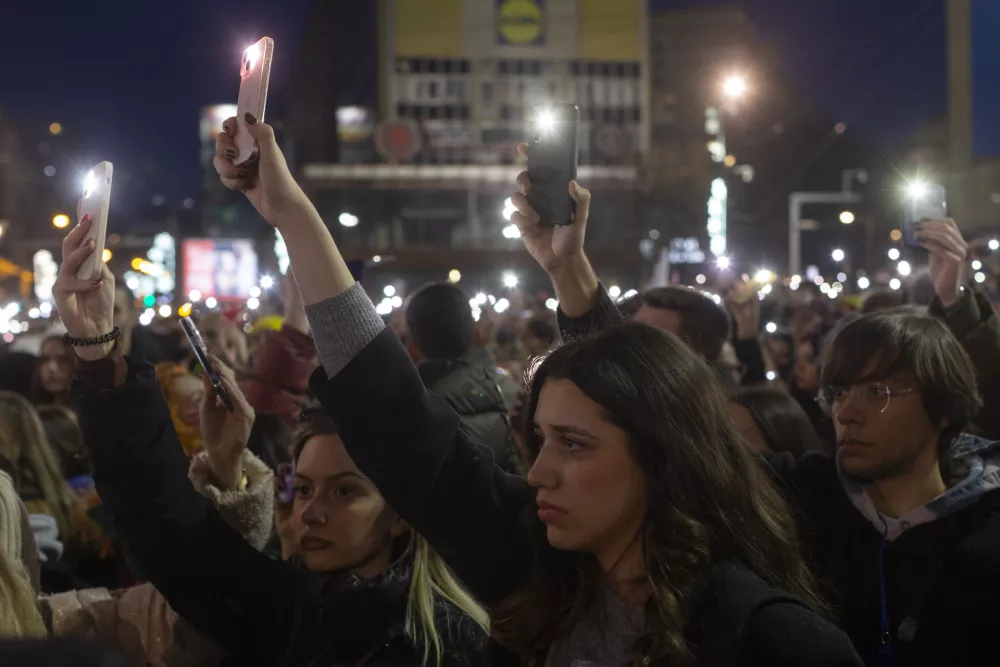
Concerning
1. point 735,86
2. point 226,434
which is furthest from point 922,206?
point 735,86

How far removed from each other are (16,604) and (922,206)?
4524 millimetres

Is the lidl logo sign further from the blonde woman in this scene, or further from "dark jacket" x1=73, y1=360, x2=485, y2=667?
→ "dark jacket" x1=73, y1=360, x2=485, y2=667

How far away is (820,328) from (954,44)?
17.0 ft

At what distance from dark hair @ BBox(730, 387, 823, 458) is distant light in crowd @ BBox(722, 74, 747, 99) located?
51.4 ft

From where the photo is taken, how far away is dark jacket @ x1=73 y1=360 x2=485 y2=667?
2863 millimetres

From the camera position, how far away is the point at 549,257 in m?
3.19

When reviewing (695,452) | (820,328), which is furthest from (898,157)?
(695,452)

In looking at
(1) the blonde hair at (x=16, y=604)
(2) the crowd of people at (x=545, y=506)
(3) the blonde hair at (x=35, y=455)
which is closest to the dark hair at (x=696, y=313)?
(2) the crowd of people at (x=545, y=506)

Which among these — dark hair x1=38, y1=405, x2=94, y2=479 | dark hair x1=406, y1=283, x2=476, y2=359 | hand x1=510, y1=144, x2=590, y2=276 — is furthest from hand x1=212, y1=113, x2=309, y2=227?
dark hair x1=38, y1=405, x2=94, y2=479

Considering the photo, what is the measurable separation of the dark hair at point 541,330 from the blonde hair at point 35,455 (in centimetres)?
501

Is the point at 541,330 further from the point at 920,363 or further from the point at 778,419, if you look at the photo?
the point at 920,363

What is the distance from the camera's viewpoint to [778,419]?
4.57m

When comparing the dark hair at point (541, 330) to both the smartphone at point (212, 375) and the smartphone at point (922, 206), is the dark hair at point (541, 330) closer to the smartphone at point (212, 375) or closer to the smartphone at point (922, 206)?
the smartphone at point (922, 206)

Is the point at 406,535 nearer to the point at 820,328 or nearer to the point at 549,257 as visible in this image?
the point at 549,257
